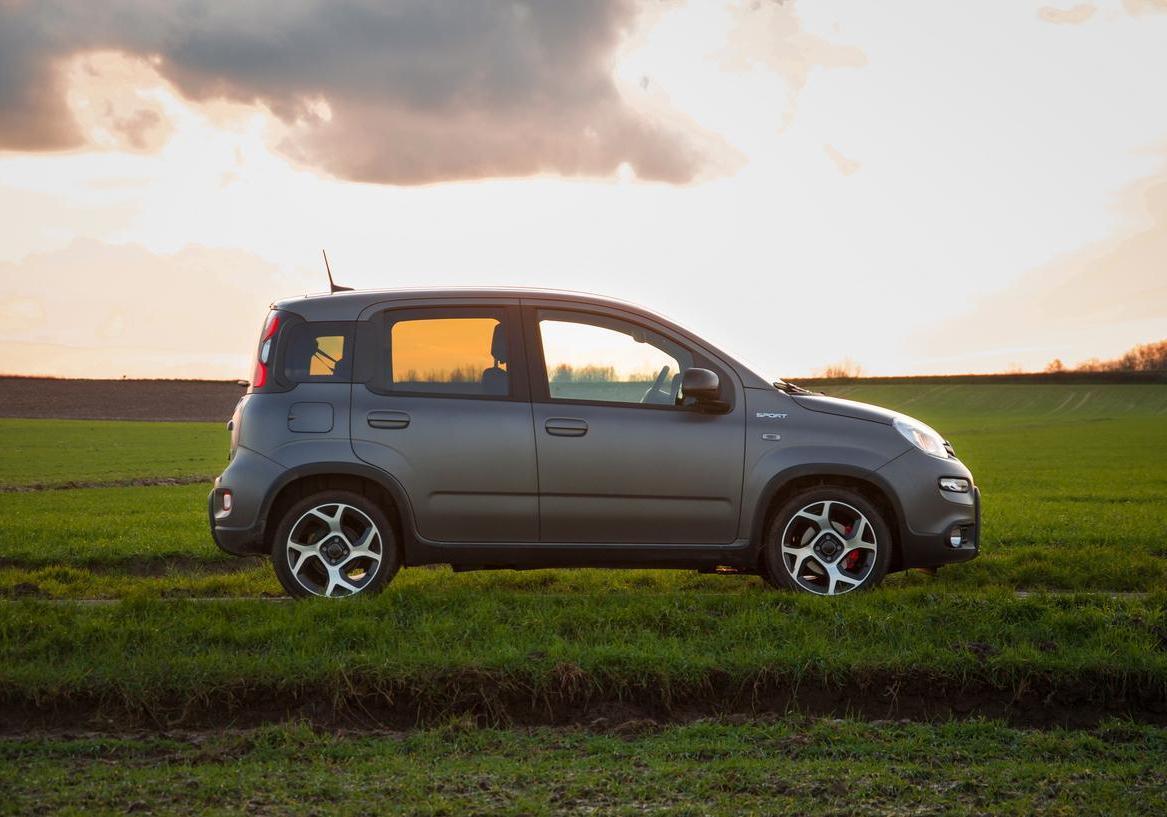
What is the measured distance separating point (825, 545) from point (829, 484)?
425 millimetres

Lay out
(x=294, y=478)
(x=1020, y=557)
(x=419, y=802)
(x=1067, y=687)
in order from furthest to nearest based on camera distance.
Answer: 1. (x=1020, y=557)
2. (x=294, y=478)
3. (x=1067, y=687)
4. (x=419, y=802)

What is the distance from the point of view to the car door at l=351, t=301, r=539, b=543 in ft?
25.1

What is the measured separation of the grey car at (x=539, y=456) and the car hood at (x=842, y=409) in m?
0.02

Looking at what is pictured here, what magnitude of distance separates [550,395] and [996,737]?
357 centimetres

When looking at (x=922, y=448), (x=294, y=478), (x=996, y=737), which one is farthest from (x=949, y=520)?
(x=294, y=478)

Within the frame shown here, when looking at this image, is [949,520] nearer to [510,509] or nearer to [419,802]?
[510,509]

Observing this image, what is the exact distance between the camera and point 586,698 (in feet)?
19.9

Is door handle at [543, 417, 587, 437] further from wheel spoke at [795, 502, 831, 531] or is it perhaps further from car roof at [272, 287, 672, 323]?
wheel spoke at [795, 502, 831, 531]

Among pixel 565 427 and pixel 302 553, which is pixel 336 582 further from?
pixel 565 427

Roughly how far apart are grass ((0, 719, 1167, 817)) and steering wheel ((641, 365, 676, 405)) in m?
2.75

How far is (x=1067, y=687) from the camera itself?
6277 millimetres

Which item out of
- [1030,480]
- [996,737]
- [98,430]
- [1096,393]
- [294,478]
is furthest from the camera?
[1096,393]

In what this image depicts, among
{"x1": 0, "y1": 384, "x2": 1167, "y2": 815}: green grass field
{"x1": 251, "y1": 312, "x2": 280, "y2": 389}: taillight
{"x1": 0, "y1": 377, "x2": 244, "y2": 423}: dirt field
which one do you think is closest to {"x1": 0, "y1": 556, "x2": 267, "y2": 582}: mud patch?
{"x1": 0, "y1": 384, "x2": 1167, "y2": 815}: green grass field

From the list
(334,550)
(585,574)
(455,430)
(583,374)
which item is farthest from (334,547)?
(585,574)
